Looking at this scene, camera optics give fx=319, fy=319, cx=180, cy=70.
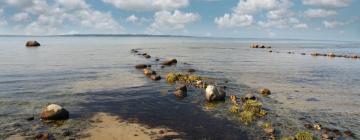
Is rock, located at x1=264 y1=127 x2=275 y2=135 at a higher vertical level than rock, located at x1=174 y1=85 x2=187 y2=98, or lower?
lower

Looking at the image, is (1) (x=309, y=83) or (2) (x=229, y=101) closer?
(2) (x=229, y=101)

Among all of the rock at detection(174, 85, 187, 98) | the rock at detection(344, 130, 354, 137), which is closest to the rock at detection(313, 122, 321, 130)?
the rock at detection(344, 130, 354, 137)

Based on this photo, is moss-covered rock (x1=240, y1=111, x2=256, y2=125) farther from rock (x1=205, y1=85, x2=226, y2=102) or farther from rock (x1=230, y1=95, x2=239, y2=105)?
rock (x1=205, y1=85, x2=226, y2=102)

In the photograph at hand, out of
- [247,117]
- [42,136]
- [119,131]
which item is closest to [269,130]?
[247,117]

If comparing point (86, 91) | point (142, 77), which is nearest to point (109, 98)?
point (86, 91)

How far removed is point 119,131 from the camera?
1941 centimetres

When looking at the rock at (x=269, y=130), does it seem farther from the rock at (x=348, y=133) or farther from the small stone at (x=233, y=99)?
the small stone at (x=233, y=99)

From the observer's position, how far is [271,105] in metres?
26.7

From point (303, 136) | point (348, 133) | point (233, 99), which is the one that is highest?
point (233, 99)

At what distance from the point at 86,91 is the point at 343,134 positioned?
22.5m

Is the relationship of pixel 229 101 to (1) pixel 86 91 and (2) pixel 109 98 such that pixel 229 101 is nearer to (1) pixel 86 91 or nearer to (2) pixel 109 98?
(2) pixel 109 98

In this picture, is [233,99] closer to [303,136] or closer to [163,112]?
[163,112]

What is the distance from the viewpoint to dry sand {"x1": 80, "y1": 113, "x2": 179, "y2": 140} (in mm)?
18391

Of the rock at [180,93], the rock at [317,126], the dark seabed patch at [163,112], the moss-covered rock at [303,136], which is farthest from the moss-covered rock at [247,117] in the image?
the rock at [180,93]
